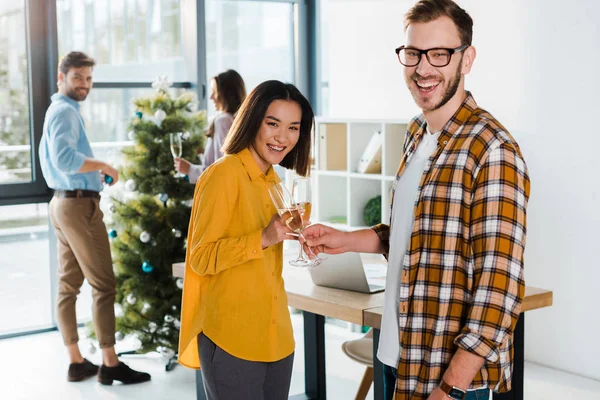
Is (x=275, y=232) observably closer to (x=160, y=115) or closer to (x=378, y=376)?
(x=378, y=376)

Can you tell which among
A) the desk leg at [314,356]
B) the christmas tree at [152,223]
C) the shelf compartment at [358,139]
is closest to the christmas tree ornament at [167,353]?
the christmas tree at [152,223]

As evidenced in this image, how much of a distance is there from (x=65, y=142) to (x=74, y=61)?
467mm

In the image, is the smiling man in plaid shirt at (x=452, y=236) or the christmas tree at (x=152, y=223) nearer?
the smiling man in plaid shirt at (x=452, y=236)

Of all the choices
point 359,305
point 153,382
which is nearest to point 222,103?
point 153,382

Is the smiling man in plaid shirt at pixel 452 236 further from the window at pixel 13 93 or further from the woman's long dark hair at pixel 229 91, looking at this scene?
the window at pixel 13 93

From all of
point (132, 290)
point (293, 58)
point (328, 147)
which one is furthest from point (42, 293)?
point (293, 58)

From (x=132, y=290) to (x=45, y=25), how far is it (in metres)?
2.05

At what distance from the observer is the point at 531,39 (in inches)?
184

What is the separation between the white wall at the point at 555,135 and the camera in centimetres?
443

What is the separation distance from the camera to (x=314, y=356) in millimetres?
3578

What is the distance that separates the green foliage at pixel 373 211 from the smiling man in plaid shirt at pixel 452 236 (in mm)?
3365

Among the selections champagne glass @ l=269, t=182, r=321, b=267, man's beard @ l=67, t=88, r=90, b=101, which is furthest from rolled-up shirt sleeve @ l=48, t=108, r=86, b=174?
champagne glass @ l=269, t=182, r=321, b=267

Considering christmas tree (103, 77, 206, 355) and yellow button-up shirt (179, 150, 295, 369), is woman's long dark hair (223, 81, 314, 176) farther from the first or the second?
christmas tree (103, 77, 206, 355)

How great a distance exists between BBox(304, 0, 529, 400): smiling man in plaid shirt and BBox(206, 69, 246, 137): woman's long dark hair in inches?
115
